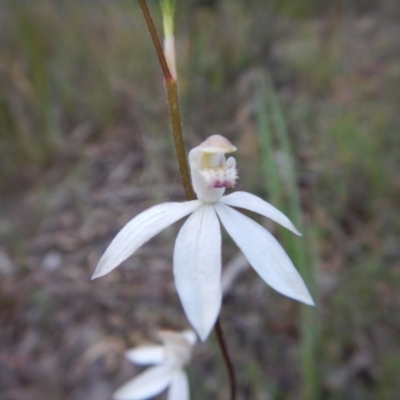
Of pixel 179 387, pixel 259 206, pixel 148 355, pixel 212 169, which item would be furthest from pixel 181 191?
pixel 259 206

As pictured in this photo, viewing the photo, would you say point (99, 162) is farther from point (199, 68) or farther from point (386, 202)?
point (386, 202)

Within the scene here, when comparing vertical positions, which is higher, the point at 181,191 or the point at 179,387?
the point at 181,191

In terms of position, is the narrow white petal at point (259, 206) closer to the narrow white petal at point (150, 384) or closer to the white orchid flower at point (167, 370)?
the white orchid flower at point (167, 370)

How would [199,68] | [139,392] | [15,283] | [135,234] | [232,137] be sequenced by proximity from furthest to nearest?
[199,68]
[232,137]
[15,283]
[139,392]
[135,234]

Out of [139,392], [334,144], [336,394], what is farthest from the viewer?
[334,144]

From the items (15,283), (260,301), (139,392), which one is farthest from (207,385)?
(15,283)

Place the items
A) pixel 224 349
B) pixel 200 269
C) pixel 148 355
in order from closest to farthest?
1. pixel 200 269
2. pixel 224 349
3. pixel 148 355

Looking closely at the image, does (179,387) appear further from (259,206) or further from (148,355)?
(259,206)
